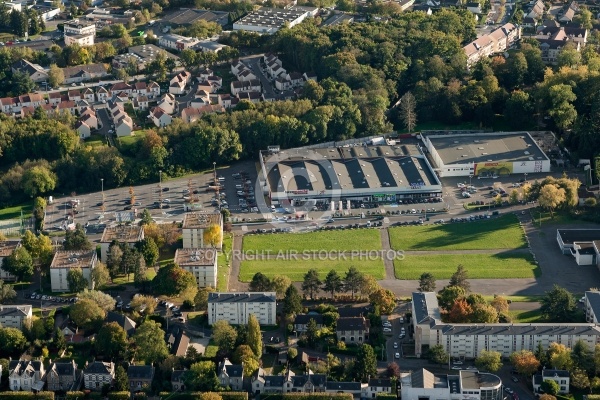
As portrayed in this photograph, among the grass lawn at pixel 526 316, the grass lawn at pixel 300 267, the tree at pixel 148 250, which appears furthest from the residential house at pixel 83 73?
the grass lawn at pixel 526 316

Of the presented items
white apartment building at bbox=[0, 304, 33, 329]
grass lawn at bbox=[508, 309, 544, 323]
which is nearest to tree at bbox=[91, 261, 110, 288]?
white apartment building at bbox=[0, 304, 33, 329]

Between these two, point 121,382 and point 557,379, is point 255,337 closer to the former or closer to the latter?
point 121,382

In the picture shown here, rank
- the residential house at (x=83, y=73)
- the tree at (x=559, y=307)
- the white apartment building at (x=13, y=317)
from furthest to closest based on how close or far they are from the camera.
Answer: the residential house at (x=83, y=73)
the tree at (x=559, y=307)
the white apartment building at (x=13, y=317)

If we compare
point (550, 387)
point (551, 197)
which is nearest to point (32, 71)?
point (551, 197)

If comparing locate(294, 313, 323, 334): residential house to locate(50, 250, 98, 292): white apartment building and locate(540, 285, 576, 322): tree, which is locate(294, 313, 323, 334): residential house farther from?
A: locate(50, 250, 98, 292): white apartment building

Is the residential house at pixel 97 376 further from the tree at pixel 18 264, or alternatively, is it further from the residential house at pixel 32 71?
the residential house at pixel 32 71

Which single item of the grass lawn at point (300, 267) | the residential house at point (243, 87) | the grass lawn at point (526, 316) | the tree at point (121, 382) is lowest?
the grass lawn at point (526, 316)

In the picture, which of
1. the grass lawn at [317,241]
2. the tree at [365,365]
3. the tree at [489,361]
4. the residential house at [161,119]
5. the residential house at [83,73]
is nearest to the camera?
the tree at [365,365]
